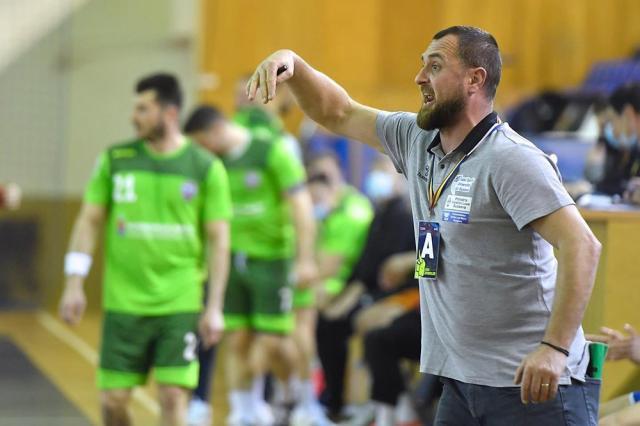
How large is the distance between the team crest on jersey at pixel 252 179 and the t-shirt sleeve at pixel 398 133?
4.15 metres

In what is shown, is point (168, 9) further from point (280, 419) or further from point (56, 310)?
point (280, 419)

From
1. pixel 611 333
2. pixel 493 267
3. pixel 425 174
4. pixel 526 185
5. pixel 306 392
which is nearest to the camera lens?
pixel 526 185

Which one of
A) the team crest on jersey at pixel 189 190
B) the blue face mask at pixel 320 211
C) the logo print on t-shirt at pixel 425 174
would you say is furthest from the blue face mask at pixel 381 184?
the logo print on t-shirt at pixel 425 174

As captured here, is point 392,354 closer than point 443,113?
No

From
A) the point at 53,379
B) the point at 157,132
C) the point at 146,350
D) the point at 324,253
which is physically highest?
the point at 157,132

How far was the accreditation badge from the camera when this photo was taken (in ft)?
12.4

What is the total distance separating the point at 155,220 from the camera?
21.3ft

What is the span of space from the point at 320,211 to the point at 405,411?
2.52 metres

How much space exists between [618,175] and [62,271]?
11488mm

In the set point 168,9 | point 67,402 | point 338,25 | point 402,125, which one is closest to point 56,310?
point 168,9

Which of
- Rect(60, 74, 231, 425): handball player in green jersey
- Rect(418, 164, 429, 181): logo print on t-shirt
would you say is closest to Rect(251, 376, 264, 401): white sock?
Rect(60, 74, 231, 425): handball player in green jersey

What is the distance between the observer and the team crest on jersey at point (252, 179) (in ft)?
27.5

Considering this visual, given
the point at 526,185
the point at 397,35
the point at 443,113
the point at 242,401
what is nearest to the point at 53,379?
the point at 242,401

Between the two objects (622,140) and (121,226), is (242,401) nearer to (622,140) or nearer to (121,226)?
(121,226)
